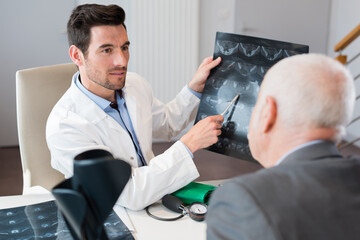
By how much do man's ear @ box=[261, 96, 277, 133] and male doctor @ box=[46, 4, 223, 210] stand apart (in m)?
0.59

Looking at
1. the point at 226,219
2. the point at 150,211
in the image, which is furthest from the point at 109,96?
the point at 226,219

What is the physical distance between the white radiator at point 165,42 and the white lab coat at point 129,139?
207 cm

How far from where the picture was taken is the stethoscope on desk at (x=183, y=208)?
48.4 inches

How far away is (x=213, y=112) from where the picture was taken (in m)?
1.55

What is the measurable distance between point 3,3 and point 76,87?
8.19ft

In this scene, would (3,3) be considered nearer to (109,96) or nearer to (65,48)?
(65,48)

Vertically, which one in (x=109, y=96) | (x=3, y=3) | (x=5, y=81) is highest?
(x=3, y=3)

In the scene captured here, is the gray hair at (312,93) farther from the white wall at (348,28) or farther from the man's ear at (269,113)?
the white wall at (348,28)

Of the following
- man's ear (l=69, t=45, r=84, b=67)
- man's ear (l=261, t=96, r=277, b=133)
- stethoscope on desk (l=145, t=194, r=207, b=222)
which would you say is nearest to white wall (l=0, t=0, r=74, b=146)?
man's ear (l=69, t=45, r=84, b=67)

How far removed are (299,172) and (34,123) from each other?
129 centimetres

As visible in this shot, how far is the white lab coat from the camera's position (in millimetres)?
1356

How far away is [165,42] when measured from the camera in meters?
3.93

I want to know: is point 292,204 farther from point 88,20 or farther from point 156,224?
point 88,20

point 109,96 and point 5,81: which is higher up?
point 109,96
